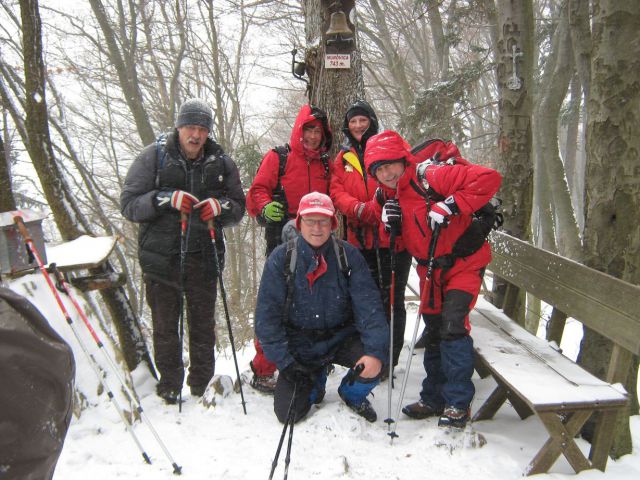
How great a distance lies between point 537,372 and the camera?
3143 mm

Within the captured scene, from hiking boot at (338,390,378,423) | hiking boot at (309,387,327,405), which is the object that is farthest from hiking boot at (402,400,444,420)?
hiking boot at (309,387,327,405)

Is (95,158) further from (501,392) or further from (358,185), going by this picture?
(501,392)

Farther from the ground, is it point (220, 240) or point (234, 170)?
point (234, 170)

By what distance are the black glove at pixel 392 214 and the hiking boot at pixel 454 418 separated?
1357 millimetres

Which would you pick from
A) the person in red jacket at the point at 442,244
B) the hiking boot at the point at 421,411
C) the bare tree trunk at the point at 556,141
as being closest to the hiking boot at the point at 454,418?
the person in red jacket at the point at 442,244

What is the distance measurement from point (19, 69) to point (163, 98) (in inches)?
224

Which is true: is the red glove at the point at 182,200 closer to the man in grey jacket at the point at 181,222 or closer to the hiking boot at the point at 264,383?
the man in grey jacket at the point at 181,222

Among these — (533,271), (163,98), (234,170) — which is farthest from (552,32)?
(163,98)

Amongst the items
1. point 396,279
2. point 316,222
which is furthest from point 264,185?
point 396,279

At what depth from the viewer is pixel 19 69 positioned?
11.9 metres

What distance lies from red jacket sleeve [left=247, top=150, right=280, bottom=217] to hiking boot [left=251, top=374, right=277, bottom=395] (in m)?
1.41

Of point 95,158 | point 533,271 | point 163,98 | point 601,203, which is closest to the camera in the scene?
point 601,203

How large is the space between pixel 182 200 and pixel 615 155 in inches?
125

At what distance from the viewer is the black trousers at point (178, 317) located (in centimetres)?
407
